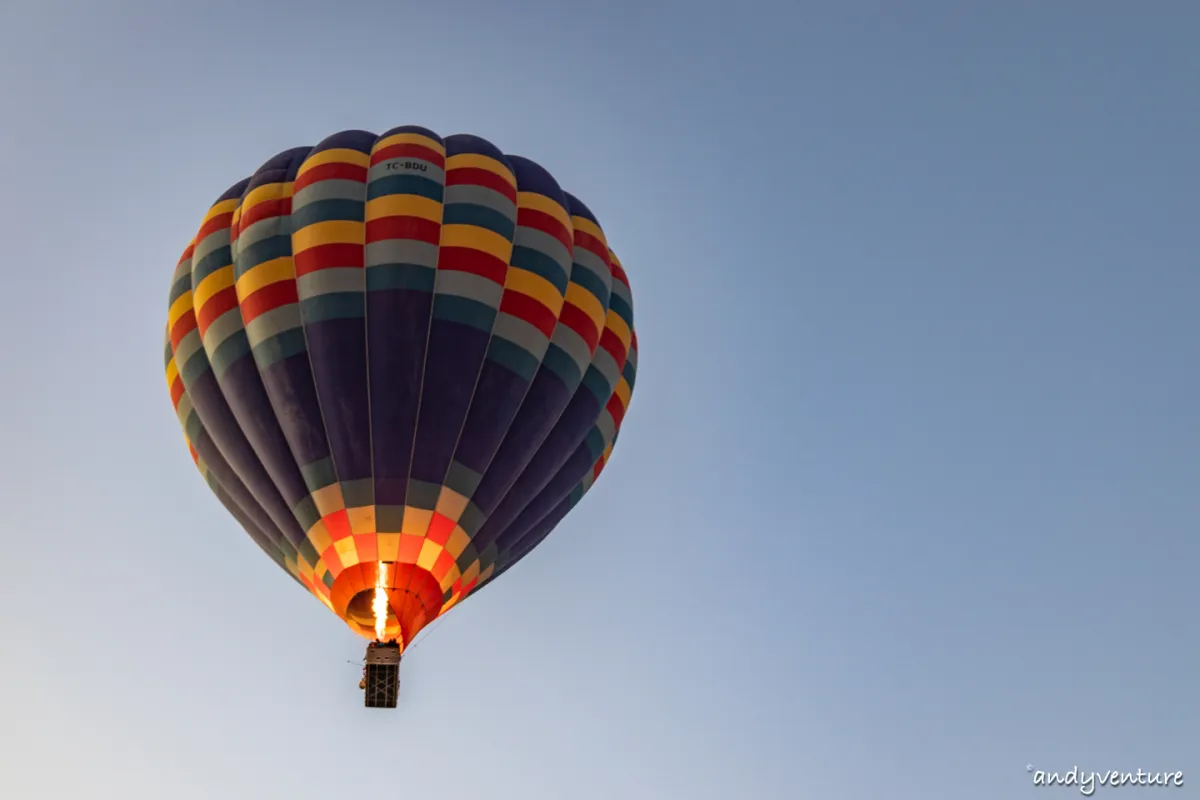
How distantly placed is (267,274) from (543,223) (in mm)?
3190

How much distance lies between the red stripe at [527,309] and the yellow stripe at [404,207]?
3.85ft

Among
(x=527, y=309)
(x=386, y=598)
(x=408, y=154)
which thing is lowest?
(x=386, y=598)

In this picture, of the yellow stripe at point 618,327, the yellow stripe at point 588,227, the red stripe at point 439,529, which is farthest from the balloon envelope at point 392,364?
the yellow stripe at point 588,227

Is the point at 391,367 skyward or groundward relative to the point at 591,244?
groundward

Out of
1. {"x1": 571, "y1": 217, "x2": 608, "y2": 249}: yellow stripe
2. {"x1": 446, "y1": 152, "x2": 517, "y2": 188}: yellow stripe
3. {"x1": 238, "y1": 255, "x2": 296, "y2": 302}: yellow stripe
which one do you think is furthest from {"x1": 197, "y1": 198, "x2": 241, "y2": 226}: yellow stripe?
{"x1": 571, "y1": 217, "x2": 608, "y2": 249}: yellow stripe

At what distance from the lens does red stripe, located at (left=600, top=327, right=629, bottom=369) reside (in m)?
16.5

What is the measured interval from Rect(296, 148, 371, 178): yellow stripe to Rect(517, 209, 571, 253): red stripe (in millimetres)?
1899

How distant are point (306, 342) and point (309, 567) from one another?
94.4 inches

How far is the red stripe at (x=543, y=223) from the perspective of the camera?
52.1 feet

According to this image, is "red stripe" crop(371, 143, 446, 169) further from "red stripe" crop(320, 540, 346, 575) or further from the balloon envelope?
"red stripe" crop(320, 540, 346, 575)

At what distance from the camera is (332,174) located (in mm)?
15570

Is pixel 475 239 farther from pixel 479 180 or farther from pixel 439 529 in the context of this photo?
pixel 439 529

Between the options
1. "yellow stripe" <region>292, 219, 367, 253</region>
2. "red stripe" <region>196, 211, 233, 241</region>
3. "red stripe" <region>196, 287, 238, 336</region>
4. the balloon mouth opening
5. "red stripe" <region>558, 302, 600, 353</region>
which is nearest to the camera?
the balloon mouth opening

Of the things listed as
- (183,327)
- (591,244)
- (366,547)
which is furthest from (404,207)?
(366,547)
